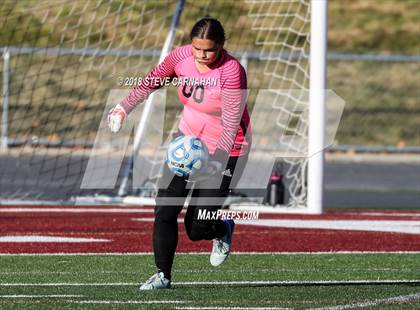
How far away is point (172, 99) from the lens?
33.0 m

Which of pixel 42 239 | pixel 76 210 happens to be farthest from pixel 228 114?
pixel 76 210

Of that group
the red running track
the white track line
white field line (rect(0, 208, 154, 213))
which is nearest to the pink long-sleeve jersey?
the red running track

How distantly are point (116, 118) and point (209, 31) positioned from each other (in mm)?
860

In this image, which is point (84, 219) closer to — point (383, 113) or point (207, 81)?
point (207, 81)

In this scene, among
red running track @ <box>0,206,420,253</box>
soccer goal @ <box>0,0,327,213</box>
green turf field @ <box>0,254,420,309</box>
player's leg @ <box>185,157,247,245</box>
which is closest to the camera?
green turf field @ <box>0,254,420,309</box>

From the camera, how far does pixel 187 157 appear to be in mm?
8258

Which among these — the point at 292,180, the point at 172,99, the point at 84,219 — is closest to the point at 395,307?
the point at 84,219

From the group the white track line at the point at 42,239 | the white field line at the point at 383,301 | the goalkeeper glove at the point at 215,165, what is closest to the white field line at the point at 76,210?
the white track line at the point at 42,239

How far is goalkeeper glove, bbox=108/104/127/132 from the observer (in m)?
8.47

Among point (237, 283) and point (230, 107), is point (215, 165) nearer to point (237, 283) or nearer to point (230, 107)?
point (230, 107)

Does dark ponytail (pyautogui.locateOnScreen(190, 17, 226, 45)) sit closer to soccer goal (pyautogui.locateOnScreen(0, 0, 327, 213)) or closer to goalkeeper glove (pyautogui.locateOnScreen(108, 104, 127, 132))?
goalkeeper glove (pyautogui.locateOnScreen(108, 104, 127, 132))

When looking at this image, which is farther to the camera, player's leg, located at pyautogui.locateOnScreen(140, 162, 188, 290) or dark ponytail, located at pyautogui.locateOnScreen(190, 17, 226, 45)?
player's leg, located at pyautogui.locateOnScreen(140, 162, 188, 290)

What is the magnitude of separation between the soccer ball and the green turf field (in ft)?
2.54

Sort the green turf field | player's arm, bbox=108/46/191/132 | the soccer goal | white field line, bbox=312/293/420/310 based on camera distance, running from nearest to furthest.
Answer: white field line, bbox=312/293/420/310, the green turf field, player's arm, bbox=108/46/191/132, the soccer goal
